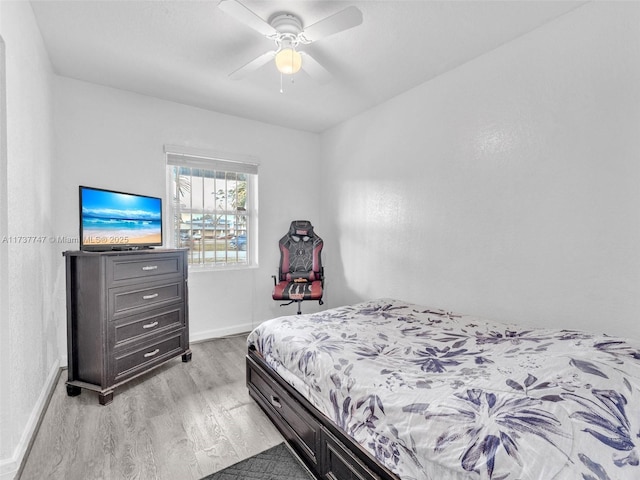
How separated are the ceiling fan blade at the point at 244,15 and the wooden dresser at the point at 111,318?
1.82 m

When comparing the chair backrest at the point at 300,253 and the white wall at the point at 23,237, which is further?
the chair backrest at the point at 300,253

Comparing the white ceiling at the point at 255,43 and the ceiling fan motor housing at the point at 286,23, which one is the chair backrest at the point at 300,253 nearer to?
the white ceiling at the point at 255,43

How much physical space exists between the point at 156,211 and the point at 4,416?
1.85 m

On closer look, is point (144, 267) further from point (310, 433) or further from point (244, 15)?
point (244, 15)

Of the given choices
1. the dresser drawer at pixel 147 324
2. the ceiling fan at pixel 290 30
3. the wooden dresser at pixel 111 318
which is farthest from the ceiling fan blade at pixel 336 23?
the dresser drawer at pixel 147 324

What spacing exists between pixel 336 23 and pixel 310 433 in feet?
7.41

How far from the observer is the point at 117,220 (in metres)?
2.55

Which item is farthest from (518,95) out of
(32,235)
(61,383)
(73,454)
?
(61,383)

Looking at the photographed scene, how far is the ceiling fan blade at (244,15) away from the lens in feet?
5.37

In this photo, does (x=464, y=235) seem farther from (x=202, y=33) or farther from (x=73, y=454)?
(x=73, y=454)

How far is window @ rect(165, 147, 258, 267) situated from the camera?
11.3ft

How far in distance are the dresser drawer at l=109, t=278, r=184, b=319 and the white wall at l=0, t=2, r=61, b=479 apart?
46 centimetres

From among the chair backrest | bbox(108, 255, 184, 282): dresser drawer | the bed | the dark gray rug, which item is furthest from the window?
the dark gray rug

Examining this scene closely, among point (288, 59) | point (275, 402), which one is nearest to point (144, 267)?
point (275, 402)
